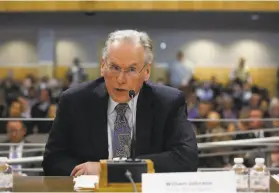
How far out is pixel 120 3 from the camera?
16.1m

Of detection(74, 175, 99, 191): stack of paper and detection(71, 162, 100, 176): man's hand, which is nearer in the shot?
detection(74, 175, 99, 191): stack of paper

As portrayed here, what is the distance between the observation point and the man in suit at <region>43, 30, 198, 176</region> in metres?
3.42

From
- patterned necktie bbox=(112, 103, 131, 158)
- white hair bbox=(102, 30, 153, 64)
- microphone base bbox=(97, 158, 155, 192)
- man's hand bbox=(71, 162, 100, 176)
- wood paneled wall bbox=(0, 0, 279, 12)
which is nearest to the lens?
microphone base bbox=(97, 158, 155, 192)

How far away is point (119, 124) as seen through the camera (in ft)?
11.5

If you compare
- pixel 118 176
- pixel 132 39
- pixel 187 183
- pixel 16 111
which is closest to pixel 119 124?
pixel 132 39

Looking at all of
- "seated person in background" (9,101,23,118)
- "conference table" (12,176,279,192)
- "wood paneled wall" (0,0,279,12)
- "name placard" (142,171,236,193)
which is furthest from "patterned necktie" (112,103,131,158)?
"wood paneled wall" (0,0,279,12)

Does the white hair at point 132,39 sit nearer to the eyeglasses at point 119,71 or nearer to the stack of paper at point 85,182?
the eyeglasses at point 119,71

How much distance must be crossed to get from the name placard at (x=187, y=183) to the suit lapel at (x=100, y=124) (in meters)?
0.86

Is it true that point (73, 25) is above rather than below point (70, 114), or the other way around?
above

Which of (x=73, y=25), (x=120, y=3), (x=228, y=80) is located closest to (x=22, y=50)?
(x=73, y=25)

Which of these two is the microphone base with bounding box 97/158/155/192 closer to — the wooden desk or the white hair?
the wooden desk

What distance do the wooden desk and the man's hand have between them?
0.08 meters

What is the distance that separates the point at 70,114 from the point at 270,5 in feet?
41.8

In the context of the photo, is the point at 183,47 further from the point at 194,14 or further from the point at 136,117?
the point at 136,117
